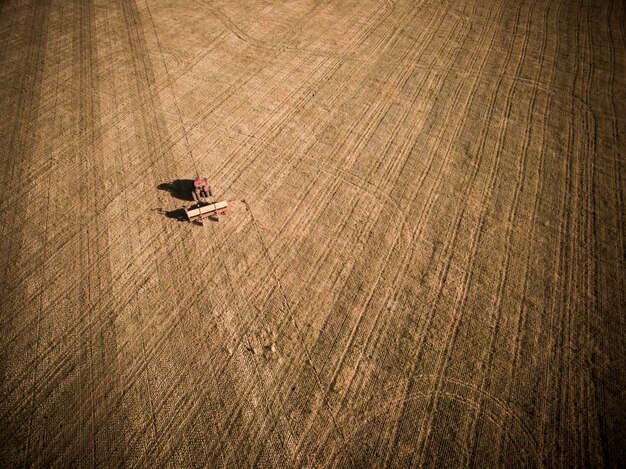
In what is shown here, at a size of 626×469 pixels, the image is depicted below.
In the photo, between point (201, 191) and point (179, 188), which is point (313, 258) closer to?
point (201, 191)

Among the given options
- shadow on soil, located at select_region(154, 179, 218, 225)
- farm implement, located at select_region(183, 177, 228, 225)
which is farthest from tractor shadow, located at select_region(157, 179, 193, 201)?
farm implement, located at select_region(183, 177, 228, 225)

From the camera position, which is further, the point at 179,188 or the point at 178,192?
the point at 179,188

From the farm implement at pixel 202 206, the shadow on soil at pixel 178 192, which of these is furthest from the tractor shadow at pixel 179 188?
the farm implement at pixel 202 206

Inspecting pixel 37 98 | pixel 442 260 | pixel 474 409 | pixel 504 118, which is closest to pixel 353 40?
pixel 504 118

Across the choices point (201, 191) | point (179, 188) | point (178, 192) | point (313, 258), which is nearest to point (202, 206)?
point (201, 191)

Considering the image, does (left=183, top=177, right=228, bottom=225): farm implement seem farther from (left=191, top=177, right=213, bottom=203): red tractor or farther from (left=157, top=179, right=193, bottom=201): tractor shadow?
(left=157, top=179, right=193, bottom=201): tractor shadow

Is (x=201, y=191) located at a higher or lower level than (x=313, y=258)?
higher

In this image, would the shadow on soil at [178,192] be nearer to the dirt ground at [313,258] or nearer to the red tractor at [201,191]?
the dirt ground at [313,258]
